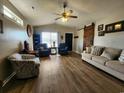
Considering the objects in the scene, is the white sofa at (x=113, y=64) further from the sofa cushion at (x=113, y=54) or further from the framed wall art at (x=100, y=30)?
the framed wall art at (x=100, y=30)

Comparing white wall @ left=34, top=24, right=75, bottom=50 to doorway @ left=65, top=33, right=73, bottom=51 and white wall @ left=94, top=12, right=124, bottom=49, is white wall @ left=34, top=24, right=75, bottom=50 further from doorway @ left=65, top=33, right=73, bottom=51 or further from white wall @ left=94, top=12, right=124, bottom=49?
white wall @ left=94, top=12, right=124, bottom=49

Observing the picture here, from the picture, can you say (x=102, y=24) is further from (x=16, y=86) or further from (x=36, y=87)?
(x=16, y=86)

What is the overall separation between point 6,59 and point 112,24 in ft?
15.2

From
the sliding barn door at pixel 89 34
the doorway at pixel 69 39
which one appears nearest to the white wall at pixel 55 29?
the doorway at pixel 69 39

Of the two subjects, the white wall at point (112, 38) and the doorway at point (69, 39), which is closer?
the white wall at point (112, 38)

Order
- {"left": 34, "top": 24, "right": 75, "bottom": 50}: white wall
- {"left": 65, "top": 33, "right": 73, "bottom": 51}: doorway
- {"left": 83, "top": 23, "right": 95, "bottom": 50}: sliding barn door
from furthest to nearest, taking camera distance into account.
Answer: {"left": 65, "top": 33, "right": 73, "bottom": 51}: doorway → {"left": 34, "top": 24, "right": 75, "bottom": 50}: white wall → {"left": 83, "top": 23, "right": 95, "bottom": 50}: sliding barn door

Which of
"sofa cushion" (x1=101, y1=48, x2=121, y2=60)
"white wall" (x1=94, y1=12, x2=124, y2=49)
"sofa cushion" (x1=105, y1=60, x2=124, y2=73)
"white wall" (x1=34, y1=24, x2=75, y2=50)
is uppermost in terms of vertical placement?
"white wall" (x1=34, y1=24, x2=75, y2=50)

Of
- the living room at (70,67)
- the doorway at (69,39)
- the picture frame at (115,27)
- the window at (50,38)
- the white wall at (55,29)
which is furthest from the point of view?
the doorway at (69,39)

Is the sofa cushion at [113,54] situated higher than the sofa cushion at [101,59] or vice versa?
the sofa cushion at [113,54]

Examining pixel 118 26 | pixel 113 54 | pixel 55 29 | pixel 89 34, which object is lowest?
pixel 113 54

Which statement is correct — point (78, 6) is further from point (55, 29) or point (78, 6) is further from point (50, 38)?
point (50, 38)

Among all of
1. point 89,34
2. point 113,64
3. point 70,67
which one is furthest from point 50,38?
point 113,64

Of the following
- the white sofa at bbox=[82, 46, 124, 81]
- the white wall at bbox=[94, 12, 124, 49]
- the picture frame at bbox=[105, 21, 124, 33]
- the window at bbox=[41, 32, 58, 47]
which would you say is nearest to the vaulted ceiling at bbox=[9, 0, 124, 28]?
the white wall at bbox=[94, 12, 124, 49]

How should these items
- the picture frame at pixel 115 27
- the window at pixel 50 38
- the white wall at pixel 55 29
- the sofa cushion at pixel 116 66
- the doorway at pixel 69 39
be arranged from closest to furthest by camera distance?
the sofa cushion at pixel 116 66, the picture frame at pixel 115 27, the white wall at pixel 55 29, the window at pixel 50 38, the doorway at pixel 69 39
